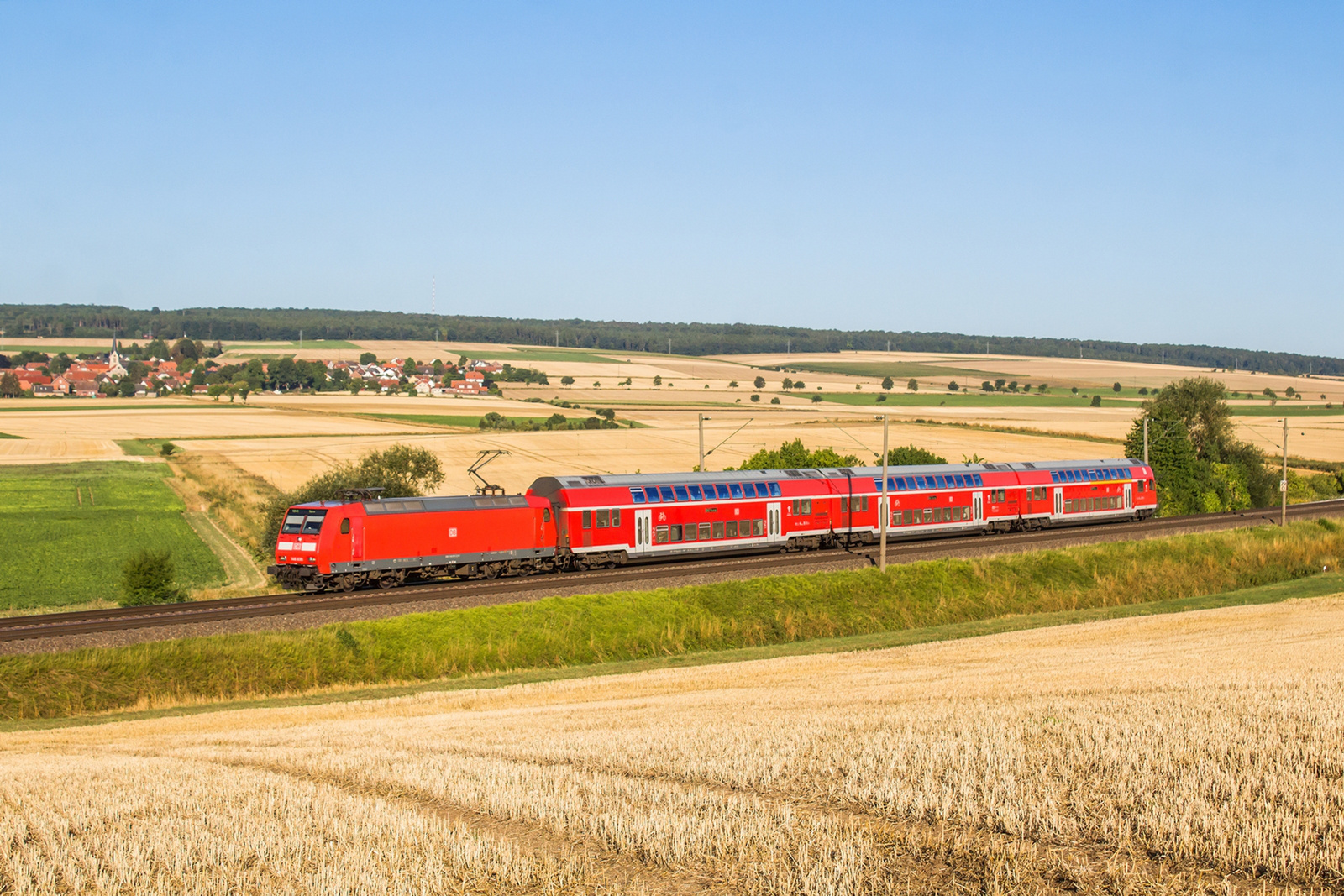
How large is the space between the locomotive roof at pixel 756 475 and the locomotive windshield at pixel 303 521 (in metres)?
9.98

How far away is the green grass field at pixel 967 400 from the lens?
167 m

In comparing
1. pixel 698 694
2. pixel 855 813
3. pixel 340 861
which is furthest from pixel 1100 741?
pixel 698 694

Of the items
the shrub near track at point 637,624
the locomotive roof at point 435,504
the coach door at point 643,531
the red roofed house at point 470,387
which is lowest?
the shrub near track at point 637,624

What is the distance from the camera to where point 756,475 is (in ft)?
176

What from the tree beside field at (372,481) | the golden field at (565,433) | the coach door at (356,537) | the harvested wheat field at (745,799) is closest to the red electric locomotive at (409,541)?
the coach door at (356,537)

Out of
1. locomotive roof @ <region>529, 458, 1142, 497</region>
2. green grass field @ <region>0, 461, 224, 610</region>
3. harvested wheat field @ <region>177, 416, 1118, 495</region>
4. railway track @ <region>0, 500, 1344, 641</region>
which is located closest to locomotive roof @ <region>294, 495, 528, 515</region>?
locomotive roof @ <region>529, 458, 1142, 497</region>

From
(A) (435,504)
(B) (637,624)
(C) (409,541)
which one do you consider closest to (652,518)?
(A) (435,504)

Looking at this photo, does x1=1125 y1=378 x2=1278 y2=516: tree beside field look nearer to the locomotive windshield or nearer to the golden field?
the golden field

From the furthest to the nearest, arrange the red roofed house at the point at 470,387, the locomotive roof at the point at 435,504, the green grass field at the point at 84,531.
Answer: the red roofed house at the point at 470,387 < the green grass field at the point at 84,531 < the locomotive roof at the point at 435,504

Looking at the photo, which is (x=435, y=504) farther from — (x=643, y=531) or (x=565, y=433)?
(x=565, y=433)

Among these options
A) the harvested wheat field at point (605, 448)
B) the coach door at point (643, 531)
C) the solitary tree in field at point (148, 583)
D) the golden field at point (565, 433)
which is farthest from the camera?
the golden field at point (565, 433)

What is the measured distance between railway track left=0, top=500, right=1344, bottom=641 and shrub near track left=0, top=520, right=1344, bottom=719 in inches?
115

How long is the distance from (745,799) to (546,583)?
3037 cm

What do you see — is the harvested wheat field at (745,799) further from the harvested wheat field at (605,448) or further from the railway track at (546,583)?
the harvested wheat field at (605,448)
